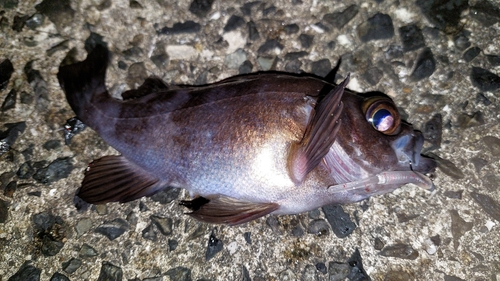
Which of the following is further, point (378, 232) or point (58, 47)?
point (58, 47)

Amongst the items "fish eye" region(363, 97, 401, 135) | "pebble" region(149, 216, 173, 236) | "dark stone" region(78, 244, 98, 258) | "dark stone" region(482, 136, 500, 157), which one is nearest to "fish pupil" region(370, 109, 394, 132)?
"fish eye" region(363, 97, 401, 135)

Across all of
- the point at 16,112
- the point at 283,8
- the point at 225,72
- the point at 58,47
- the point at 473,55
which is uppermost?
the point at 473,55

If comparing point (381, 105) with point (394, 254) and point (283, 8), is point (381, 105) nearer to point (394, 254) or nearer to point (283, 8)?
point (394, 254)

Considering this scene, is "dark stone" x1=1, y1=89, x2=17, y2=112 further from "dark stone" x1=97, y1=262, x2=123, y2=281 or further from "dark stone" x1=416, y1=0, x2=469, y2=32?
"dark stone" x1=416, y1=0, x2=469, y2=32

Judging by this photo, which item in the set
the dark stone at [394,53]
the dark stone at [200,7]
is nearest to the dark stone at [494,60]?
the dark stone at [394,53]

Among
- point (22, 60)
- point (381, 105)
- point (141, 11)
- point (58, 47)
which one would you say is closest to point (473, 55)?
point (381, 105)

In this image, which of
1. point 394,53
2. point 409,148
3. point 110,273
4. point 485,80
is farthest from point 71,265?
point 485,80

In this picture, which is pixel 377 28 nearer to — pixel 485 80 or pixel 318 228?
pixel 485 80
